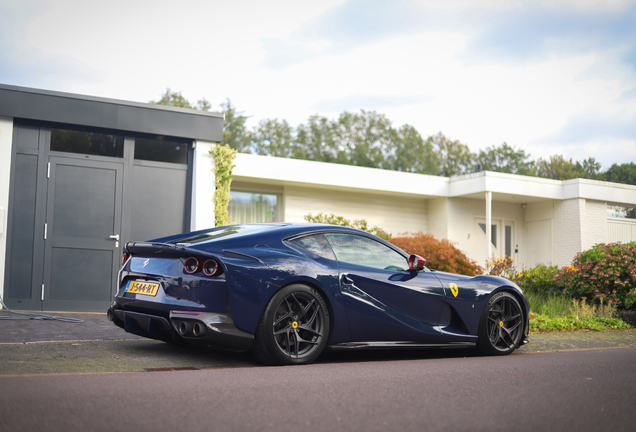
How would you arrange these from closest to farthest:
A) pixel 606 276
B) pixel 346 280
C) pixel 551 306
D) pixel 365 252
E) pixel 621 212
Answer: pixel 346 280 < pixel 365 252 < pixel 551 306 < pixel 606 276 < pixel 621 212

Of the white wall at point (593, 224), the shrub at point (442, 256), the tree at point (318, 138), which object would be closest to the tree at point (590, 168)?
the tree at point (318, 138)

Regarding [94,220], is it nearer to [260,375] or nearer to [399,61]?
[260,375]

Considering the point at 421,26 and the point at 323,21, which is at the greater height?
the point at 323,21

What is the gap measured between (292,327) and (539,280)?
9.13 m

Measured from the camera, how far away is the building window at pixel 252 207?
57.1ft

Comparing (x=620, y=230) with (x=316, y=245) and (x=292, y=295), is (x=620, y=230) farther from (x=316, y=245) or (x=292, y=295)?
(x=292, y=295)

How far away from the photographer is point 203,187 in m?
10.7

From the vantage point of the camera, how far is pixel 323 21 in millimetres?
27188

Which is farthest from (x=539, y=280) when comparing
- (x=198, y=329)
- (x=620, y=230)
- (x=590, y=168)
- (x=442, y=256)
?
(x=590, y=168)

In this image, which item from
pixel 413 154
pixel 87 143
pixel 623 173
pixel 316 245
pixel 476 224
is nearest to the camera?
pixel 316 245

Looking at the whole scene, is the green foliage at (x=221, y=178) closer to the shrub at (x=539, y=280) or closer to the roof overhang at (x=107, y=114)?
the roof overhang at (x=107, y=114)

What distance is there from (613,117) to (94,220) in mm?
43420

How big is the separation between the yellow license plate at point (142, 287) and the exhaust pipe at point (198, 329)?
19.4 inches

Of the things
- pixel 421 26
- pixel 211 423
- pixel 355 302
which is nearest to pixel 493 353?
pixel 355 302
